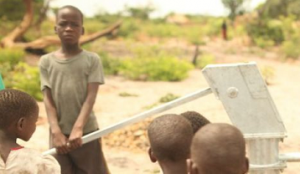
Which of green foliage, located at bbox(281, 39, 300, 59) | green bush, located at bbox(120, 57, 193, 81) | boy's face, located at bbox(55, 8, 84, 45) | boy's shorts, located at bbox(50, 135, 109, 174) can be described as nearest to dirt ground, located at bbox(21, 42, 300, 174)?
green bush, located at bbox(120, 57, 193, 81)

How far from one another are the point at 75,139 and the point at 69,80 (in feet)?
1.13

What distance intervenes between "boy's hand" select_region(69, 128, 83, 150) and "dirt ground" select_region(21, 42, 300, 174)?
208 cm

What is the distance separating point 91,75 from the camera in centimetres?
253

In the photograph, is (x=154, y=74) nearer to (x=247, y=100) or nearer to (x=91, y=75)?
(x=91, y=75)

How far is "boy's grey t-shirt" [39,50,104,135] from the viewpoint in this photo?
252 centimetres

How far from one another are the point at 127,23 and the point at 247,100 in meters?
23.4

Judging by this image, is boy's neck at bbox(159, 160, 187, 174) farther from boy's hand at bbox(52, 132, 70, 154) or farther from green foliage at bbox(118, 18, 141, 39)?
green foliage at bbox(118, 18, 141, 39)

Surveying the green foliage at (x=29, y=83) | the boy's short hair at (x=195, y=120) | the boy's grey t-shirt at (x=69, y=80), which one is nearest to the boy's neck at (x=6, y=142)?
the boy's short hair at (x=195, y=120)

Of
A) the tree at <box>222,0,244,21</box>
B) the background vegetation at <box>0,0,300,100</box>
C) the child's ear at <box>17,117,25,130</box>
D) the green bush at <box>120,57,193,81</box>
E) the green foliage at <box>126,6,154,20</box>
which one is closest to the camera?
the child's ear at <box>17,117,25,130</box>

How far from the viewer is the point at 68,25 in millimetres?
2490

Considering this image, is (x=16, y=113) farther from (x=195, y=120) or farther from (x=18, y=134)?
(x=195, y=120)

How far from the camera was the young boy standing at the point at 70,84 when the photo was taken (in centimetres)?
249

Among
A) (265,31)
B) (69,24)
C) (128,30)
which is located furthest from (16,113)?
(128,30)

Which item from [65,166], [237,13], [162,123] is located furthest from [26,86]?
[237,13]
